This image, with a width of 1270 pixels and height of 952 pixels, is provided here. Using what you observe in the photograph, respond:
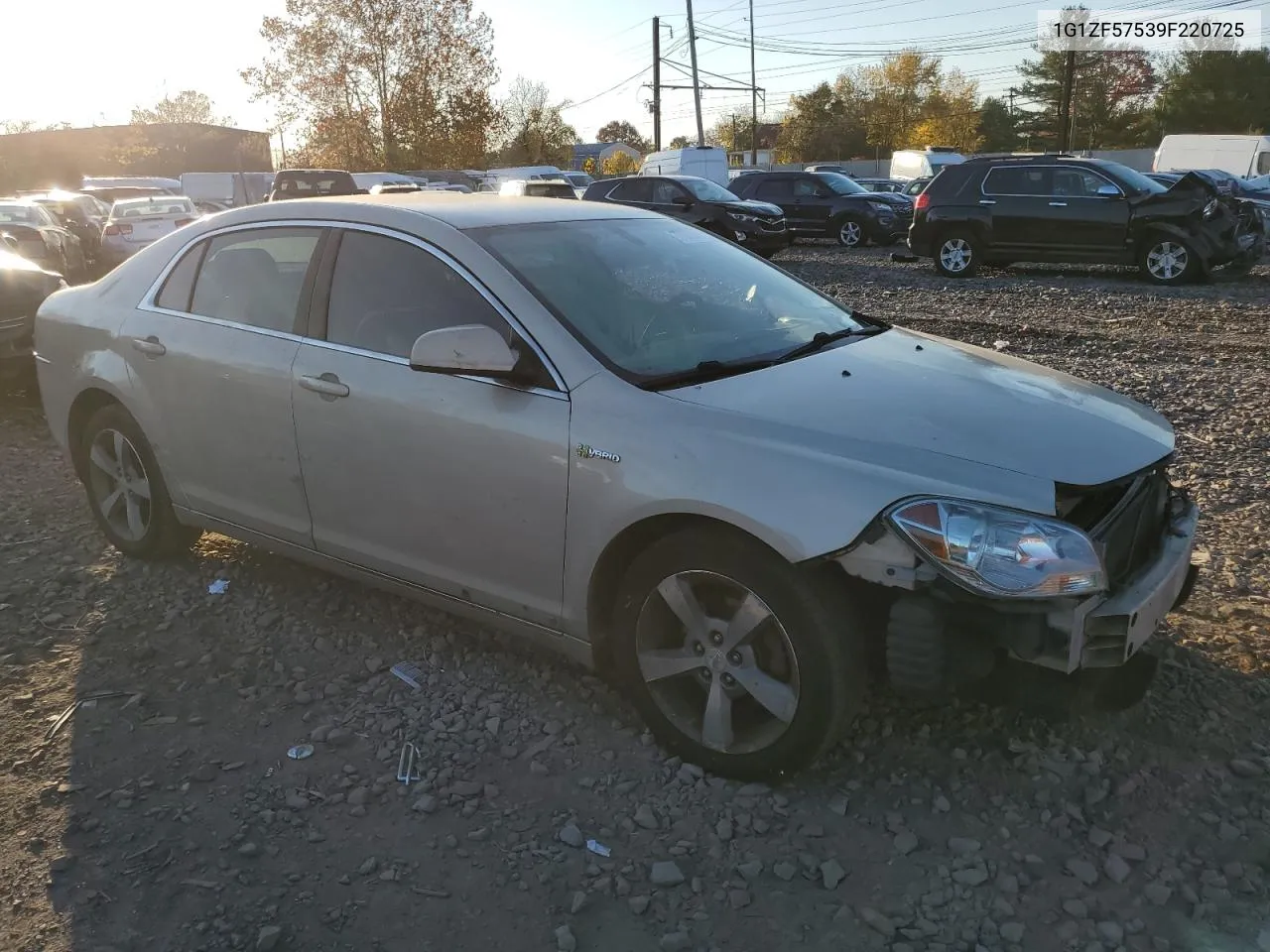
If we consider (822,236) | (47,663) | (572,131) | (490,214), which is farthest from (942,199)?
(572,131)

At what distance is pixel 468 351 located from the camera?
316 cm

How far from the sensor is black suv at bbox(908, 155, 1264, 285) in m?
13.8

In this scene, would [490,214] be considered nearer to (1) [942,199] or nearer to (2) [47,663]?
(2) [47,663]

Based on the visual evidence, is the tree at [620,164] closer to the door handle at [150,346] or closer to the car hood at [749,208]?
the car hood at [749,208]

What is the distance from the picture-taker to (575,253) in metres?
3.68

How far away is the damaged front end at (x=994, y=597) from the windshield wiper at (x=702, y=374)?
0.80 metres

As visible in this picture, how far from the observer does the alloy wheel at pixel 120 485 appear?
15.2 ft

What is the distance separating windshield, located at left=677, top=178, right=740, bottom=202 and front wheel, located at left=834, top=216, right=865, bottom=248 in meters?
3.20

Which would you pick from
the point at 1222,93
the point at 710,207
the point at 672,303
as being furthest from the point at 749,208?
the point at 1222,93

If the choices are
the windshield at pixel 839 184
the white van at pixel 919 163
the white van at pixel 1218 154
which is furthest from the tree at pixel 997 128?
the windshield at pixel 839 184

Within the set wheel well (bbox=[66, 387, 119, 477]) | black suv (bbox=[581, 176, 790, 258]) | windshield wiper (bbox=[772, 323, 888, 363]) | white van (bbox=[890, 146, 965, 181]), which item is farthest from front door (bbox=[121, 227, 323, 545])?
white van (bbox=[890, 146, 965, 181])

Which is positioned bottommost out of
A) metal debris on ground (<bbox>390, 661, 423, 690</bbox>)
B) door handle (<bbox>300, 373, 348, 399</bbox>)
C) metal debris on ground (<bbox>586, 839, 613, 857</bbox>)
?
metal debris on ground (<bbox>586, 839, 613, 857</bbox>)

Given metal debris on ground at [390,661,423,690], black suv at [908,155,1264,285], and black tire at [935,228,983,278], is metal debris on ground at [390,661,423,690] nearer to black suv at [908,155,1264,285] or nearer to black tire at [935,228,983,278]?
black suv at [908,155,1264,285]

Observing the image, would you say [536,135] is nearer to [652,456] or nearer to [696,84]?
[696,84]
